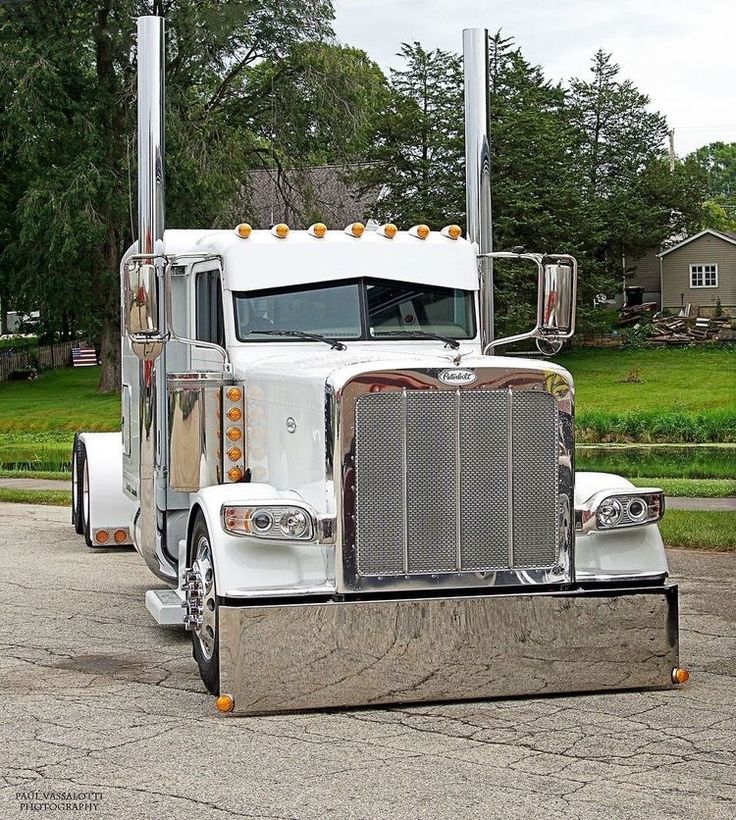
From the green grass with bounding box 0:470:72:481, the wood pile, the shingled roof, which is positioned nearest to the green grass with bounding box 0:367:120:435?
the shingled roof

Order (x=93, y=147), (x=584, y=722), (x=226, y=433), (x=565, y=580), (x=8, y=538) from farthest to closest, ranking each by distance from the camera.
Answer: (x=93, y=147) → (x=8, y=538) → (x=226, y=433) → (x=565, y=580) → (x=584, y=722)

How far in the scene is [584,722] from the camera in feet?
23.0

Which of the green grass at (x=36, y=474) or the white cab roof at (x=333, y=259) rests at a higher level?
the white cab roof at (x=333, y=259)

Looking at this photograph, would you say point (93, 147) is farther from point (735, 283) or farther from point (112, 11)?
point (735, 283)

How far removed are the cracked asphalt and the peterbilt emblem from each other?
1.65 meters

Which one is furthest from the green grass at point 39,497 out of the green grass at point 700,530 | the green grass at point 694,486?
the green grass at point 700,530

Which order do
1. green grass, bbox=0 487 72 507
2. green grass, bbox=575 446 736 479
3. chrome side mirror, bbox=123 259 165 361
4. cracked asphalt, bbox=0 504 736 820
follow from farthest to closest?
green grass, bbox=575 446 736 479, green grass, bbox=0 487 72 507, chrome side mirror, bbox=123 259 165 361, cracked asphalt, bbox=0 504 736 820

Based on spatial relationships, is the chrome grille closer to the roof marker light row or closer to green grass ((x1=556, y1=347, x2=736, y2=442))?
the roof marker light row

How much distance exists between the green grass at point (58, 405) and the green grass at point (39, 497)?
1340 cm

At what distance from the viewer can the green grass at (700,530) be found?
542 inches

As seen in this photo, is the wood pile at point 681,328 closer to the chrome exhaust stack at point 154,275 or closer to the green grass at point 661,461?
the green grass at point 661,461

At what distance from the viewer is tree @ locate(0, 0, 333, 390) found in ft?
133

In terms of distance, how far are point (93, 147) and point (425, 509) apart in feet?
120

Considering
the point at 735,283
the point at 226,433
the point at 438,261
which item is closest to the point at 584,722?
the point at 226,433
